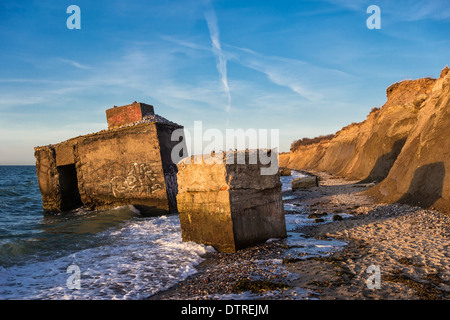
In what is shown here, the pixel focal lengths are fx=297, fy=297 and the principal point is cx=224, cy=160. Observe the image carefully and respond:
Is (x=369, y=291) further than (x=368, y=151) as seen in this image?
No

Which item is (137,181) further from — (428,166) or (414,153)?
(414,153)

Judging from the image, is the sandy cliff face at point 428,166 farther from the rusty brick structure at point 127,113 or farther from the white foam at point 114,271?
A: the rusty brick structure at point 127,113

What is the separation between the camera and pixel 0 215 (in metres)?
12.0

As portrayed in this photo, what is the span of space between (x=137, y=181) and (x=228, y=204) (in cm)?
601

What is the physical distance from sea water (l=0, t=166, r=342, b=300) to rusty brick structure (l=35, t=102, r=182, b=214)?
1.87 m

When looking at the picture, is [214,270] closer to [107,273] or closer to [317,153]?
[107,273]

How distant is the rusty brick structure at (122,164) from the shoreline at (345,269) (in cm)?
540

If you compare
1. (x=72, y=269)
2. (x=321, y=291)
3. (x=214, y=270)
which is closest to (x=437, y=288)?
(x=321, y=291)

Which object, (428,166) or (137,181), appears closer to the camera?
(428,166)

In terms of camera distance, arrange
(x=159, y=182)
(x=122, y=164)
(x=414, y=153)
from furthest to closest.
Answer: (x=122, y=164)
(x=159, y=182)
(x=414, y=153)

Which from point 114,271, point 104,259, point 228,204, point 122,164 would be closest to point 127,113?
point 122,164

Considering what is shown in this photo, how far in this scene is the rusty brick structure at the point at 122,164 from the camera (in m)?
9.66

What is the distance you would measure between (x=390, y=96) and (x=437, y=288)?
20.3m

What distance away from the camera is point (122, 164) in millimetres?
10172
